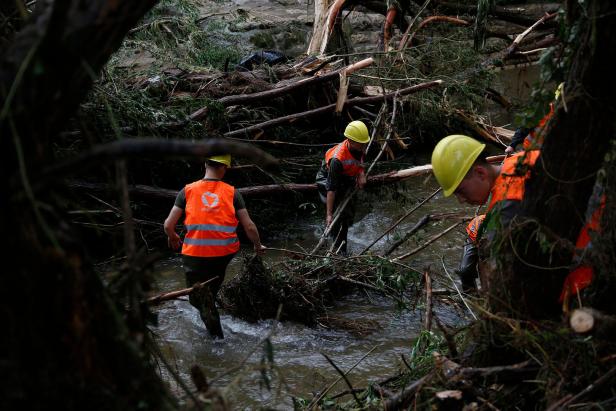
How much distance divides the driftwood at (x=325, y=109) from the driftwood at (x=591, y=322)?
226 inches

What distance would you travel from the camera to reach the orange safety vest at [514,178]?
2.70 m

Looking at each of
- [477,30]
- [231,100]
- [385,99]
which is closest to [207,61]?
[231,100]

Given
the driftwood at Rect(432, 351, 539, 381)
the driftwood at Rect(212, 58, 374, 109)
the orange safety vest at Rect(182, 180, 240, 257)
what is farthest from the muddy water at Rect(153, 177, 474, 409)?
the driftwood at Rect(212, 58, 374, 109)

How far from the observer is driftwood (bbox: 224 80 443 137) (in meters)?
7.98

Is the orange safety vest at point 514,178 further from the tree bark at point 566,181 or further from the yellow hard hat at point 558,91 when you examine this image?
the yellow hard hat at point 558,91

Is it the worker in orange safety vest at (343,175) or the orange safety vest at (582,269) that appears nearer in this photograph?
the orange safety vest at (582,269)

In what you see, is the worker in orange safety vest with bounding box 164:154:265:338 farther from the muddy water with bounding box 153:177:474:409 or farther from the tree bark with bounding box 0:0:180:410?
the tree bark with bounding box 0:0:180:410

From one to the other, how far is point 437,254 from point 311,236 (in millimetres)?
1803

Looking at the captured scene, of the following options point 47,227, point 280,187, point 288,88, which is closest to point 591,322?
point 47,227

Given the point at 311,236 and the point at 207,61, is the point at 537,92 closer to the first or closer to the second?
the point at 311,236

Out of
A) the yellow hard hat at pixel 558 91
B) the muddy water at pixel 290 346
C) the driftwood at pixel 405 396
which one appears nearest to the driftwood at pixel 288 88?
the muddy water at pixel 290 346

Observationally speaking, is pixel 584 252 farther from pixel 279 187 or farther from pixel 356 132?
pixel 279 187

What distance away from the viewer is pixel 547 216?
2654 millimetres

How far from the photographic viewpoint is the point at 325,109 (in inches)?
345
